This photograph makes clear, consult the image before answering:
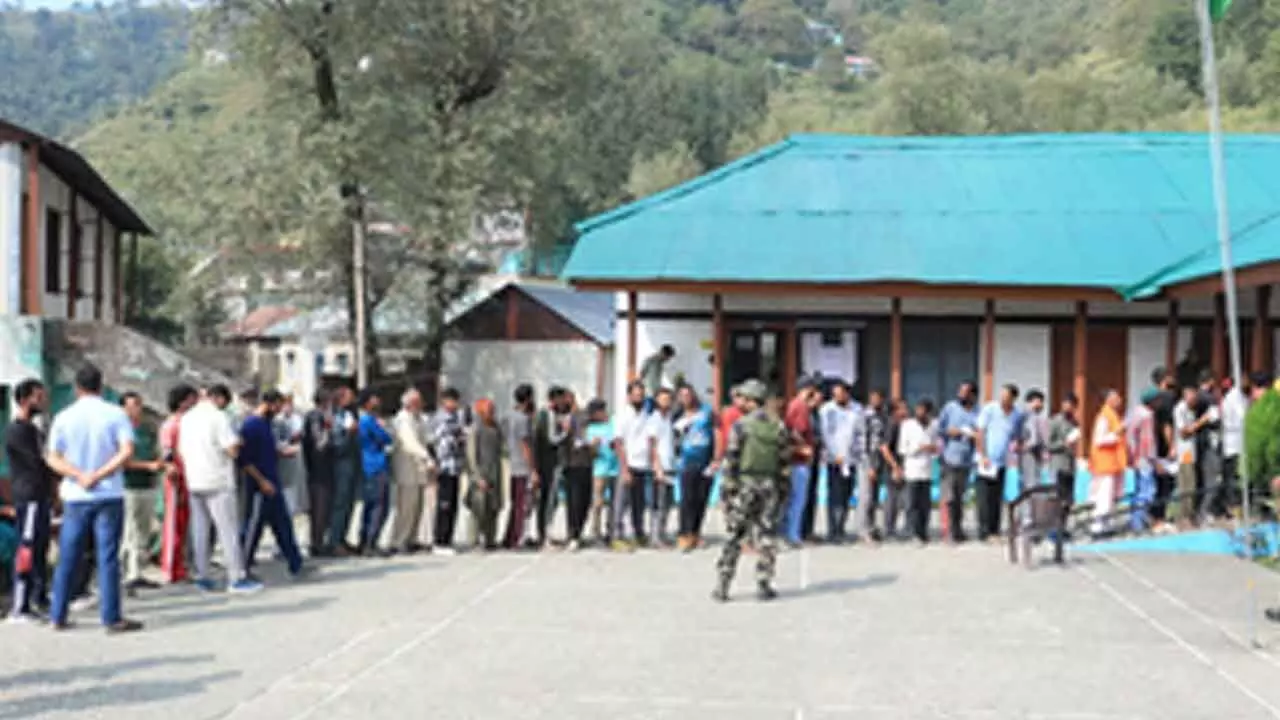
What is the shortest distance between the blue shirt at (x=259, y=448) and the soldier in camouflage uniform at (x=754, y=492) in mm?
3915

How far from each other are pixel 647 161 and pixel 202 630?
197 ft

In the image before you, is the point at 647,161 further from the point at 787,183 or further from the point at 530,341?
the point at 787,183

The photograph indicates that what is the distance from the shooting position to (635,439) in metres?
14.8

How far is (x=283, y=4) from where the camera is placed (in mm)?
30250

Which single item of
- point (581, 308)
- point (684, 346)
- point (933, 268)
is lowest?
point (684, 346)

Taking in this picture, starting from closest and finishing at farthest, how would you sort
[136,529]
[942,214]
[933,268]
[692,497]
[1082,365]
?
[136,529] → [692,497] → [933,268] → [1082,365] → [942,214]

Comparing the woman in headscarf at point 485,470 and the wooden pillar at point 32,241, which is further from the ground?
the wooden pillar at point 32,241

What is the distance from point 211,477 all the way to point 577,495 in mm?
4192

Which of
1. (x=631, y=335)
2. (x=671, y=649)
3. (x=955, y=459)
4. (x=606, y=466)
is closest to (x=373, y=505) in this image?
(x=606, y=466)

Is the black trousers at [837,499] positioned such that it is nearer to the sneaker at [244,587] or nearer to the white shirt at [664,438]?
the white shirt at [664,438]

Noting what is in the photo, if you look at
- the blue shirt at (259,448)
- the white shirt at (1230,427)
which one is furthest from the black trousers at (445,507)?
the white shirt at (1230,427)

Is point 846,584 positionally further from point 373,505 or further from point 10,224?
point 10,224

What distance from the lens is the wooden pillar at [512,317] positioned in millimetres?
40406

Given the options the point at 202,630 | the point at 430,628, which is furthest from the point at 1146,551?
the point at 202,630
